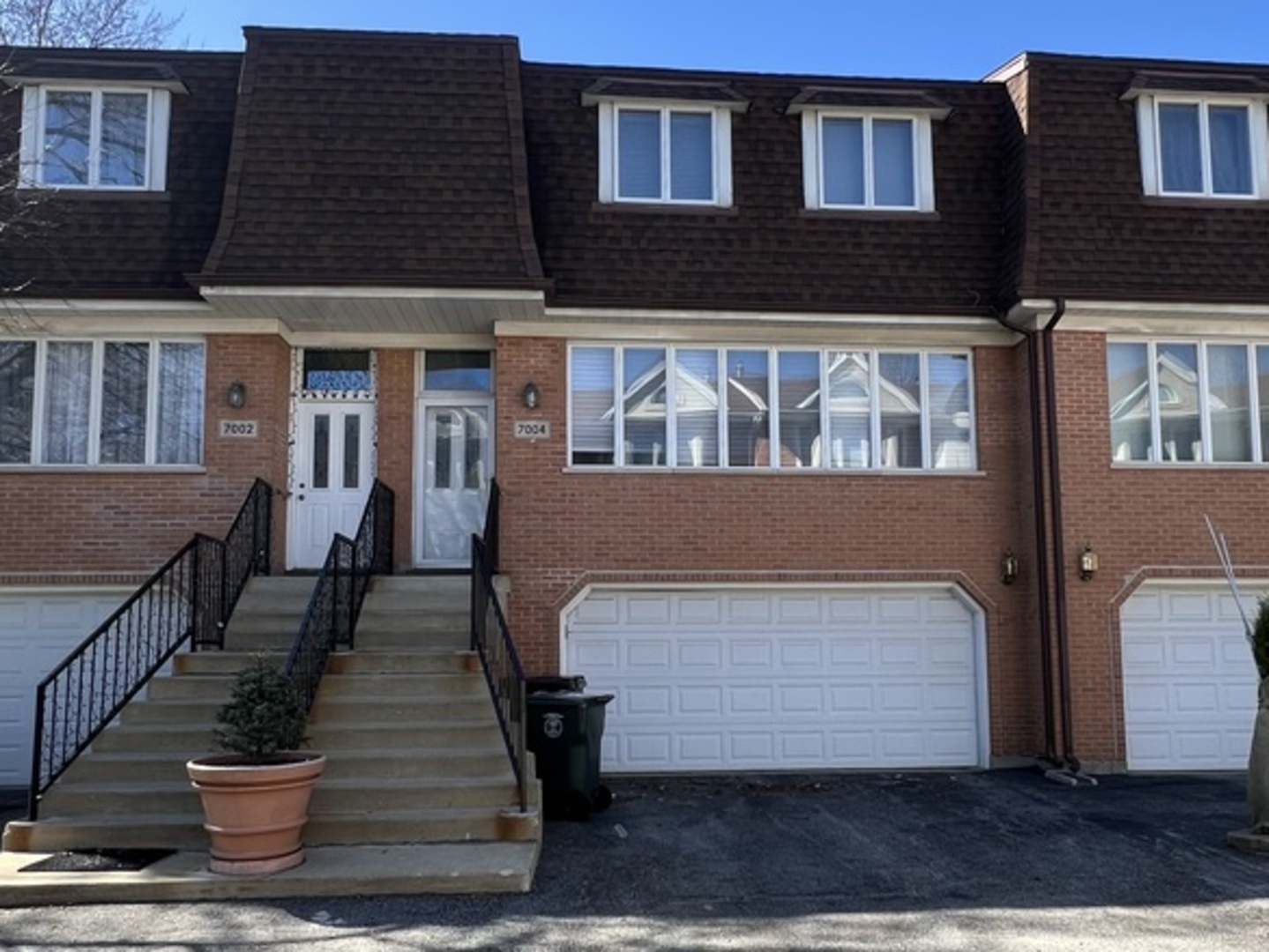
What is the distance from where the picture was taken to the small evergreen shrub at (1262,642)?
828 centimetres

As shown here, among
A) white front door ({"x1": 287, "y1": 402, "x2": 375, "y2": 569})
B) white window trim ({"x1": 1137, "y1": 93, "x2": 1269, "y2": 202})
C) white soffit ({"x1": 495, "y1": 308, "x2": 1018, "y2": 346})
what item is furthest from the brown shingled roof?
white window trim ({"x1": 1137, "y1": 93, "x2": 1269, "y2": 202})

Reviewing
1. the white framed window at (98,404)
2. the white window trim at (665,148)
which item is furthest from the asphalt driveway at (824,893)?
the white window trim at (665,148)

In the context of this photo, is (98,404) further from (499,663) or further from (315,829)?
(315,829)

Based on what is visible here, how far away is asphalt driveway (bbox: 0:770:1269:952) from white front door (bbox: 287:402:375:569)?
4456 mm

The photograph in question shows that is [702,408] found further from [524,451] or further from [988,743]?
[988,743]

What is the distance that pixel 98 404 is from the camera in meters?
11.3

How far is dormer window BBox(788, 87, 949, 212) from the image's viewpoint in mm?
12391

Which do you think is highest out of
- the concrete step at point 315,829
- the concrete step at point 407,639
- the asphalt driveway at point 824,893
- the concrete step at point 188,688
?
the concrete step at point 407,639

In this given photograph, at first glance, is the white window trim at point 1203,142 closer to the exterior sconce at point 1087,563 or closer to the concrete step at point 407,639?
the exterior sconce at point 1087,563

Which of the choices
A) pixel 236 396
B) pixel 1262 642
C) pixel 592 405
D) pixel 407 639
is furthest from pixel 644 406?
pixel 1262 642

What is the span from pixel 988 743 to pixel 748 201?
6419mm

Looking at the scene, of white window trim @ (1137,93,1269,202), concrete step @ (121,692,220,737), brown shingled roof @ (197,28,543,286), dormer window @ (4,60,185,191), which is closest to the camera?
concrete step @ (121,692,220,737)

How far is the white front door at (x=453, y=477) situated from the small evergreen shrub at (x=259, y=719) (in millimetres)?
4630

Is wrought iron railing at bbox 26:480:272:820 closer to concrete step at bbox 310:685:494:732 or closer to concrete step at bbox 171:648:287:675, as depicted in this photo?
concrete step at bbox 171:648:287:675
